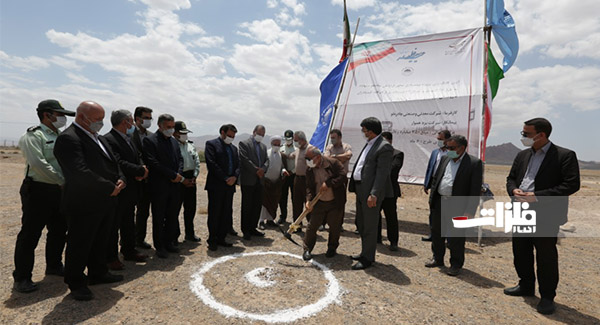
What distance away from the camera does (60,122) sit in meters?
3.79

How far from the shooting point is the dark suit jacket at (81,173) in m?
3.25

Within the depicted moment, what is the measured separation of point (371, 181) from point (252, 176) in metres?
2.45

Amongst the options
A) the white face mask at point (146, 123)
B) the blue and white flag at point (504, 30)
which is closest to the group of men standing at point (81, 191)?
the white face mask at point (146, 123)

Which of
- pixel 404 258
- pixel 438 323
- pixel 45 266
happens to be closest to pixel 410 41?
pixel 404 258

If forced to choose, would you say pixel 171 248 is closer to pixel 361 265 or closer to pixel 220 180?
pixel 220 180

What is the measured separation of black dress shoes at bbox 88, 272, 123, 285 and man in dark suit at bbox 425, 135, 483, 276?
186 inches

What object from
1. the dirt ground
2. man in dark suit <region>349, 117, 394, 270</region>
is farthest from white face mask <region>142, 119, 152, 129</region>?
man in dark suit <region>349, 117, 394, 270</region>

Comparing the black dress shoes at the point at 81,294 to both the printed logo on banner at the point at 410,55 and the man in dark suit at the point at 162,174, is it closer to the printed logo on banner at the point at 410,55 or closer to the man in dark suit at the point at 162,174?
the man in dark suit at the point at 162,174

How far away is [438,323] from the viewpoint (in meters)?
3.27

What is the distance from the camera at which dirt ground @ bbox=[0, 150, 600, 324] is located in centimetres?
332

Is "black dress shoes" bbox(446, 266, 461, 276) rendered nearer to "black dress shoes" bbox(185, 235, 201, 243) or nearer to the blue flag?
"black dress shoes" bbox(185, 235, 201, 243)

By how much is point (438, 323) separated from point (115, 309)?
140 inches

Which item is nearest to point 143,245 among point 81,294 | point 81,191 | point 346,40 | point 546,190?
point 81,294

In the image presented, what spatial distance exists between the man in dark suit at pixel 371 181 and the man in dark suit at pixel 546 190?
170 cm
